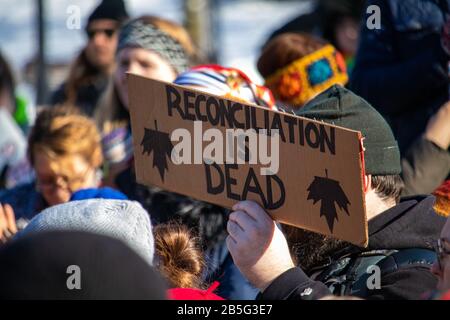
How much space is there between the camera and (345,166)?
2.40m

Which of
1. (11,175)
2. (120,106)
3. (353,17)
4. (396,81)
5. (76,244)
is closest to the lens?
(76,244)

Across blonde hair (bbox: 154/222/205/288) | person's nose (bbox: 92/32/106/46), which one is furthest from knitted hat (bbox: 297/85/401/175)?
person's nose (bbox: 92/32/106/46)

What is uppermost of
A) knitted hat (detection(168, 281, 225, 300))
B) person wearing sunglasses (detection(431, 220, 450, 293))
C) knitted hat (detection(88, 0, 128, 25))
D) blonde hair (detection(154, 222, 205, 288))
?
person wearing sunglasses (detection(431, 220, 450, 293))

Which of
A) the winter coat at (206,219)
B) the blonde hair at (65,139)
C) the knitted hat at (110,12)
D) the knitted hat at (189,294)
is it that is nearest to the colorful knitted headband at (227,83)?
the winter coat at (206,219)

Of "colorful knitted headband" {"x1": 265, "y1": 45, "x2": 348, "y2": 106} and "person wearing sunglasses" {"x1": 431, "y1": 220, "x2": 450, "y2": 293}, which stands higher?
"person wearing sunglasses" {"x1": 431, "y1": 220, "x2": 450, "y2": 293}

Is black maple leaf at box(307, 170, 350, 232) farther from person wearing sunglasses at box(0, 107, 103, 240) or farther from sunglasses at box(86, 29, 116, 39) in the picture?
sunglasses at box(86, 29, 116, 39)

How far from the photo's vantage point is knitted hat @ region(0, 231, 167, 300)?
1.59m

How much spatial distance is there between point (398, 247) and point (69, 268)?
4.10 feet

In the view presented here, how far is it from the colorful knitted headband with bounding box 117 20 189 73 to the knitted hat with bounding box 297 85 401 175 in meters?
1.95

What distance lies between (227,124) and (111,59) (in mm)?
3706

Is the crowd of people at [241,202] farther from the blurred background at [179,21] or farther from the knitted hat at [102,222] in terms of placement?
the blurred background at [179,21]

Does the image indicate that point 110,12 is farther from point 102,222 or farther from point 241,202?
point 102,222

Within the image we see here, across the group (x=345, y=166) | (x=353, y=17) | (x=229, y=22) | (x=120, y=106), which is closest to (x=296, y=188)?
(x=345, y=166)

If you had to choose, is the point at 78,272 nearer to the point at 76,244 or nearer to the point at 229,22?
the point at 76,244
